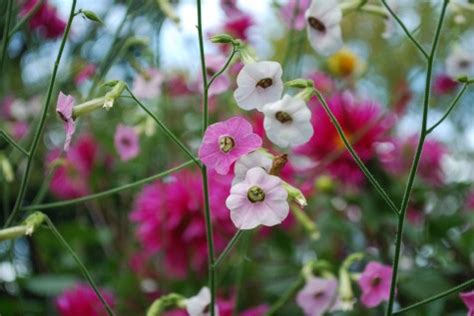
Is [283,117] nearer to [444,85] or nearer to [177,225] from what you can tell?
[177,225]

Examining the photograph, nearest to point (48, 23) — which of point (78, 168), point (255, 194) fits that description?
point (78, 168)

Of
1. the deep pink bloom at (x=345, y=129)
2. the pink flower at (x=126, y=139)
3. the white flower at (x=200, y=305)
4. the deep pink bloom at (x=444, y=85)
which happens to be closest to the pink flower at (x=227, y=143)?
the white flower at (x=200, y=305)

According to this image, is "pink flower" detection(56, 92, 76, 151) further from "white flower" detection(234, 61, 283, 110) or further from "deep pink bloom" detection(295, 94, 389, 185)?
"deep pink bloom" detection(295, 94, 389, 185)

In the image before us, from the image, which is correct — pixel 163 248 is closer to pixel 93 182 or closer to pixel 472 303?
pixel 93 182

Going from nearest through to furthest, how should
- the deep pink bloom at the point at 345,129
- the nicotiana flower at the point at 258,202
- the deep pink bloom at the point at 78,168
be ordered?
the nicotiana flower at the point at 258,202, the deep pink bloom at the point at 345,129, the deep pink bloom at the point at 78,168

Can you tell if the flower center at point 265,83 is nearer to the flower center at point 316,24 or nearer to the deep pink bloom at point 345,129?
the flower center at point 316,24
